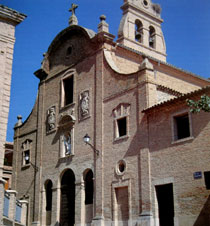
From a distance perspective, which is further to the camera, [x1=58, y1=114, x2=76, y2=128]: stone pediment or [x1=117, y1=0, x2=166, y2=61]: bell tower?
[x1=117, y1=0, x2=166, y2=61]: bell tower

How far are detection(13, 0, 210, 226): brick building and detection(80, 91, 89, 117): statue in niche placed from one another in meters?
0.06

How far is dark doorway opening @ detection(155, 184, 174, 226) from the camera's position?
17598 millimetres

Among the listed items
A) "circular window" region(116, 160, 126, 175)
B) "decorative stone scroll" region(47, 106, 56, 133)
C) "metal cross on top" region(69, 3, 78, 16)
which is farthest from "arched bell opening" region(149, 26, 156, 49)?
"circular window" region(116, 160, 126, 175)

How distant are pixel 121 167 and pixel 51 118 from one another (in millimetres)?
7457

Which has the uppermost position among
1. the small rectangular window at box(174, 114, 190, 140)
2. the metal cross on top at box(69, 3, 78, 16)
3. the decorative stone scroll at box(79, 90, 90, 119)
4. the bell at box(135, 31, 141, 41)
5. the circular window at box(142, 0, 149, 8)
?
the circular window at box(142, 0, 149, 8)

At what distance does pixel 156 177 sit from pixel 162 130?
202cm

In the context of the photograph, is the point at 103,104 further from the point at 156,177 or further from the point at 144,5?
the point at 144,5

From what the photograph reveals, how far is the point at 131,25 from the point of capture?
Result: 29.8m

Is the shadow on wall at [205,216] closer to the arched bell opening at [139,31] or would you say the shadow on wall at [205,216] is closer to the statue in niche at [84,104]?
the statue in niche at [84,104]

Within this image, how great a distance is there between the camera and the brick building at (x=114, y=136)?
57.1 ft

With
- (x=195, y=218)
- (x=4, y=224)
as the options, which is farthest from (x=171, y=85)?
(x=4, y=224)

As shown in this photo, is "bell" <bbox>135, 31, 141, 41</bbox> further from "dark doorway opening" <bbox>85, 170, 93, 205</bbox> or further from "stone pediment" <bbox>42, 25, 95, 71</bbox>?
"dark doorway opening" <bbox>85, 170, 93, 205</bbox>

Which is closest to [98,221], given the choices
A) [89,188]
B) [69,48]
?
[89,188]

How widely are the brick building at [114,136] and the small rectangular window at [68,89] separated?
7cm
